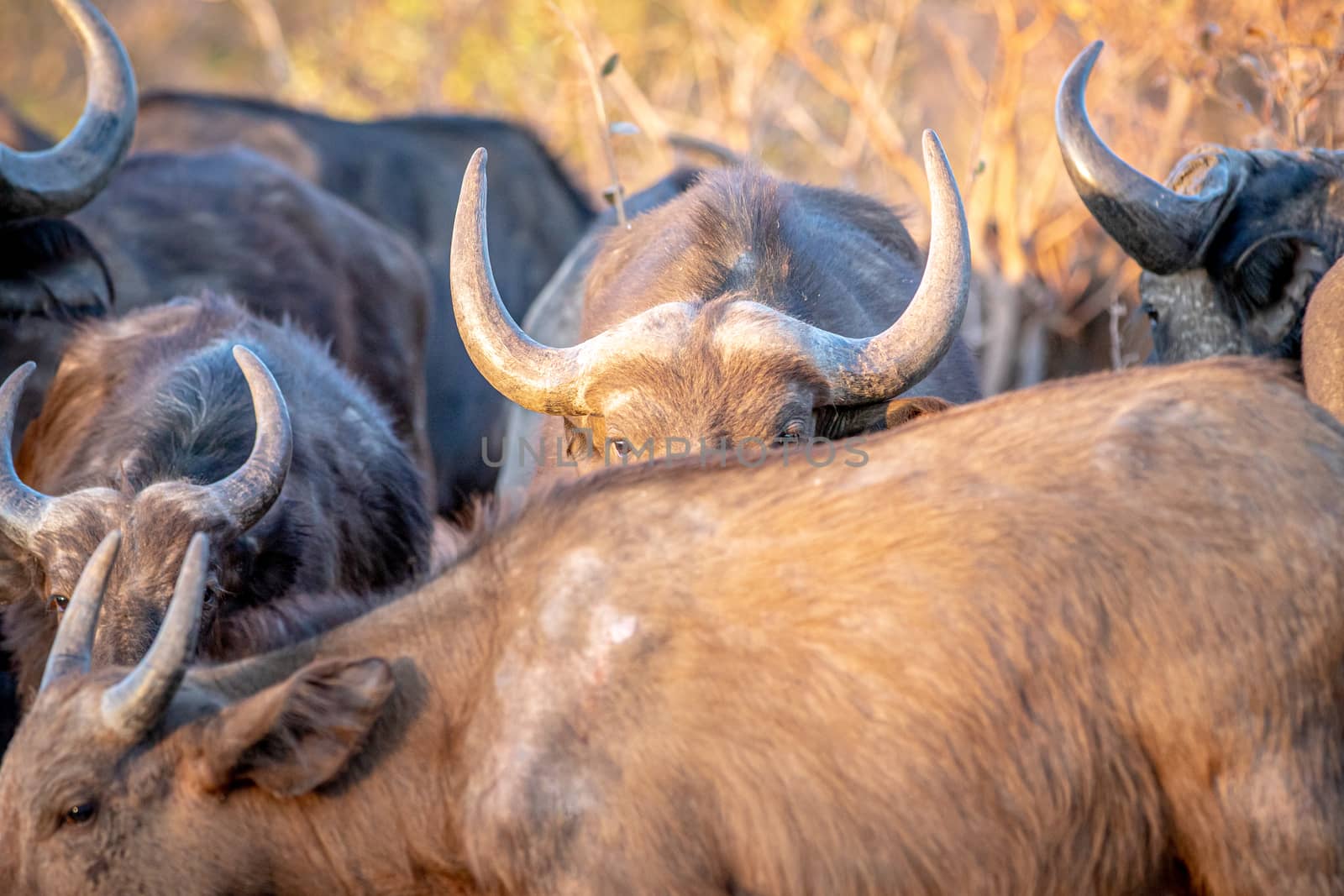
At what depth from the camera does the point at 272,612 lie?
330 centimetres

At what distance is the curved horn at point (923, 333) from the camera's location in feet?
12.8

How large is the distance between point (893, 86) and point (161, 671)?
10.1 metres

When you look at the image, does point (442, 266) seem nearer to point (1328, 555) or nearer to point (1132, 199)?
point (1132, 199)

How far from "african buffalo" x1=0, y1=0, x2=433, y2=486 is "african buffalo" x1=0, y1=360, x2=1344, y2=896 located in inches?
122

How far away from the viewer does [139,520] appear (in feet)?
12.0

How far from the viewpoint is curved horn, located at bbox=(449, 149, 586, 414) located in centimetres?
398

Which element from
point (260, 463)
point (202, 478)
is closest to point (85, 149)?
point (202, 478)

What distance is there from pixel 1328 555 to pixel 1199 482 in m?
0.24

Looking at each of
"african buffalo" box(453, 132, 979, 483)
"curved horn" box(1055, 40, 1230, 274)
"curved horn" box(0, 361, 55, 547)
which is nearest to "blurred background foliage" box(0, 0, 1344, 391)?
"curved horn" box(1055, 40, 1230, 274)

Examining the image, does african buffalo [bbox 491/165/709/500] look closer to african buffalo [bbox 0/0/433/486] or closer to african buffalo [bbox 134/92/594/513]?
african buffalo [bbox 0/0/433/486]

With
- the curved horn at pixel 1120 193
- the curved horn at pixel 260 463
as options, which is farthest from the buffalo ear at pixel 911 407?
the curved horn at pixel 260 463

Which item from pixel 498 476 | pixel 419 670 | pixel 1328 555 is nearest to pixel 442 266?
pixel 498 476

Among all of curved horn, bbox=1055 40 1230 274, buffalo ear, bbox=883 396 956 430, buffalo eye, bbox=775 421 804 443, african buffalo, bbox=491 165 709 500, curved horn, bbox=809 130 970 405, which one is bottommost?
african buffalo, bbox=491 165 709 500

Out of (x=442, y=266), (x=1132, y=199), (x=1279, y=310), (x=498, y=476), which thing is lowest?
(x=498, y=476)
